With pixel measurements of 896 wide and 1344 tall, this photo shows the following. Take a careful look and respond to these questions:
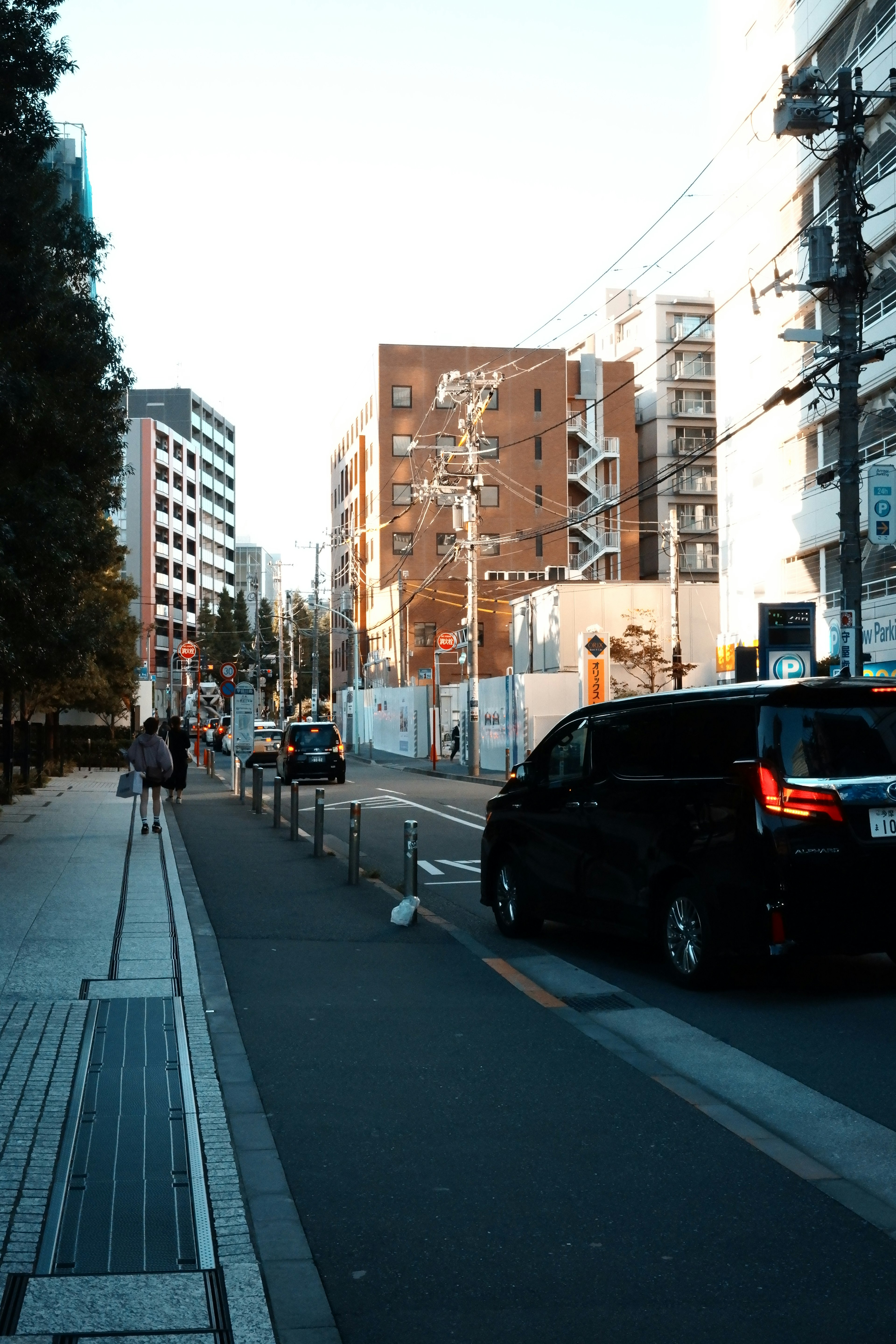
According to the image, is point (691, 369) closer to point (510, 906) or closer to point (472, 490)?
point (472, 490)

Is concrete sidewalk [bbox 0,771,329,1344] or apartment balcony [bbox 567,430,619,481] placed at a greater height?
apartment balcony [bbox 567,430,619,481]

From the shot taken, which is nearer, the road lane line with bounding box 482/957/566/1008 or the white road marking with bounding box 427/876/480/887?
the road lane line with bounding box 482/957/566/1008

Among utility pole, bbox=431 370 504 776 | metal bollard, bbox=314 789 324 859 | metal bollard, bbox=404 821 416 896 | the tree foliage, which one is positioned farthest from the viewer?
the tree foliage

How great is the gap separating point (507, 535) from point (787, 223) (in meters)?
41.9

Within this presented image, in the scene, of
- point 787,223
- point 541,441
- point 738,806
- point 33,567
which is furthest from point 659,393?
point 738,806

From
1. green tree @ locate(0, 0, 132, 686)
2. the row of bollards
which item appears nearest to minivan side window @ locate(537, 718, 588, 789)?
the row of bollards

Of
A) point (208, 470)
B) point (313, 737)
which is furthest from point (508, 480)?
point (208, 470)

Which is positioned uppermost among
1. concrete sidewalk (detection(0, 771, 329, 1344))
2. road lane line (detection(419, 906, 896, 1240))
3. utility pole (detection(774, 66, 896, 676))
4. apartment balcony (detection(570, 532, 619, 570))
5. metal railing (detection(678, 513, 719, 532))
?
metal railing (detection(678, 513, 719, 532))

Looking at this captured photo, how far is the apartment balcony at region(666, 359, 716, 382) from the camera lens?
8294 centimetres

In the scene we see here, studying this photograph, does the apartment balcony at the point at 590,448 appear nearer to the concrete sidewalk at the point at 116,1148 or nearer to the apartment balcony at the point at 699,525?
the apartment balcony at the point at 699,525

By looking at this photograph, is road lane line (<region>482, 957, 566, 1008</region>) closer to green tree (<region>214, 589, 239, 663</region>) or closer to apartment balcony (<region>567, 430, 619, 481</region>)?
apartment balcony (<region>567, 430, 619, 481</region>)

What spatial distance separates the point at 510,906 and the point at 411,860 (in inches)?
68.0

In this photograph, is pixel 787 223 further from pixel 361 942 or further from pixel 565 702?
pixel 361 942

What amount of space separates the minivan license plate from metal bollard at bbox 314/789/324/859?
9.51 meters
